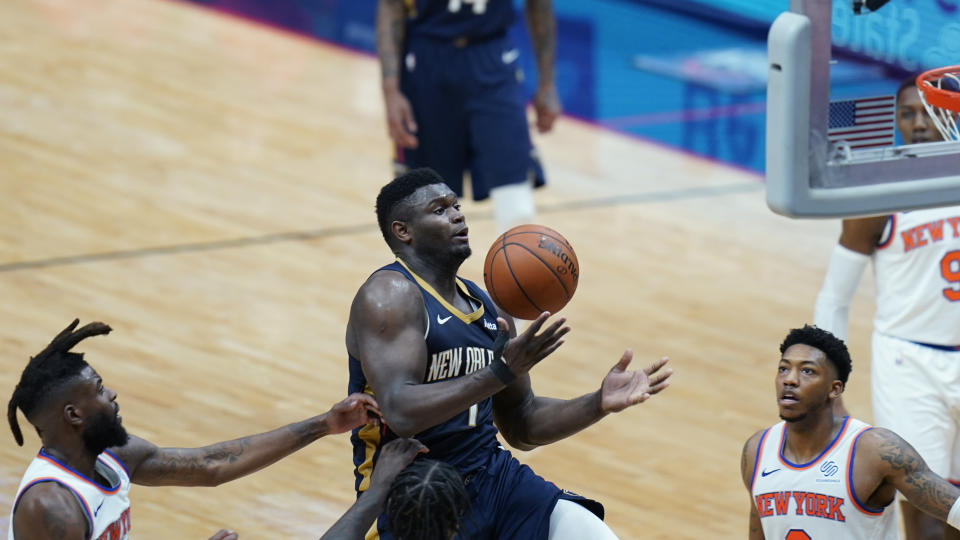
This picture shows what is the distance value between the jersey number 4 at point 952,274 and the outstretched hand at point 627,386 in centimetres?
166

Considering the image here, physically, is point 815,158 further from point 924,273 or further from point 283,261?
point 283,261

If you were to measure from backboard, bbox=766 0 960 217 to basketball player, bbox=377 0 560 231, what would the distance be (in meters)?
4.05

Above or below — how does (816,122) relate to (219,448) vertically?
above

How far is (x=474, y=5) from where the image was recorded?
8.38m

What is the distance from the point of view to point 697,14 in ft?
52.6

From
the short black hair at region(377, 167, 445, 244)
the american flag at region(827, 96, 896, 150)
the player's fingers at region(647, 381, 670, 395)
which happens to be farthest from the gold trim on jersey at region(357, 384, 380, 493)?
the american flag at region(827, 96, 896, 150)

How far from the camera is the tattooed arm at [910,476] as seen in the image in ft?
15.5

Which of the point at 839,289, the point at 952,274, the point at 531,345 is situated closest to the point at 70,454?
the point at 531,345

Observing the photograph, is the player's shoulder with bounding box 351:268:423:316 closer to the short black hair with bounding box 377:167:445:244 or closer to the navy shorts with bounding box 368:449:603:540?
the short black hair with bounding box 377:167:445:244

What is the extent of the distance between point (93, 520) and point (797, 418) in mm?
2259

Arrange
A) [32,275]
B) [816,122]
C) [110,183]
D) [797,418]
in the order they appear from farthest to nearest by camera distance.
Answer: [110,183] → [32,275] → [797,418] → [816,122]

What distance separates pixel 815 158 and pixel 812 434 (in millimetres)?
1143

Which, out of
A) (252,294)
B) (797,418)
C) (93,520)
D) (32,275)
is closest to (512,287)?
(797,418)

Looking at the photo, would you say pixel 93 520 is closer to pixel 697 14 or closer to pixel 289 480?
pixel 289 480
